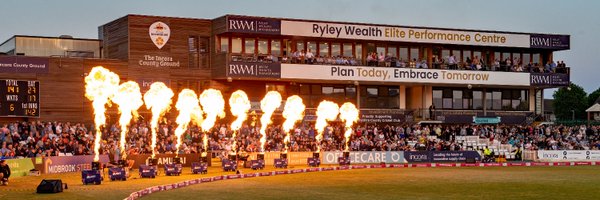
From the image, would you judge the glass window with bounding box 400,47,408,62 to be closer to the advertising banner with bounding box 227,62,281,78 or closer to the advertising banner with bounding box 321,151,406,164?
the advertising banner with bounding box 227,62,281,78

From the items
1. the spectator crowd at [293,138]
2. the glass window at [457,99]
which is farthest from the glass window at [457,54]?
the spectator crowd at [293,138]

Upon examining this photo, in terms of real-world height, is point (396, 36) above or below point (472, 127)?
above

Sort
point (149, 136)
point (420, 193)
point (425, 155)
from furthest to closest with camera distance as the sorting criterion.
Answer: point (425, 155), point (149, 136), point (420, 193)

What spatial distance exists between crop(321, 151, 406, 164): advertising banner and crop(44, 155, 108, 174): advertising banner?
52.4 ft

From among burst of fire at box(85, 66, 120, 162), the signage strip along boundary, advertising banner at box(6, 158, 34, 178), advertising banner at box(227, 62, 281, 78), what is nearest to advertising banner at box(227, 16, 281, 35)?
advertising banner at box(227, 62, 281, 78)

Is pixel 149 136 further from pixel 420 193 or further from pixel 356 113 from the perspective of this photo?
pixel 420 193

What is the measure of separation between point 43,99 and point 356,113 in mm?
21625

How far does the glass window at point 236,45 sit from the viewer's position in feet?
205

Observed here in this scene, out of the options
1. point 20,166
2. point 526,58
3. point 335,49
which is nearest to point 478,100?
point 526,58

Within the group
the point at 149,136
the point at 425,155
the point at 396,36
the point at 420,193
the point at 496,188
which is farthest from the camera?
the point at 396,36

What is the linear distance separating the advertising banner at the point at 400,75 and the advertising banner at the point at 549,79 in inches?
30.6

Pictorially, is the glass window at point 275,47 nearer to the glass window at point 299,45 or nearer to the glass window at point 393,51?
the glass window at point 299,45

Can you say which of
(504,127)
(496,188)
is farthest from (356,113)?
(496,188)

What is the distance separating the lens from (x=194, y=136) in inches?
2176
